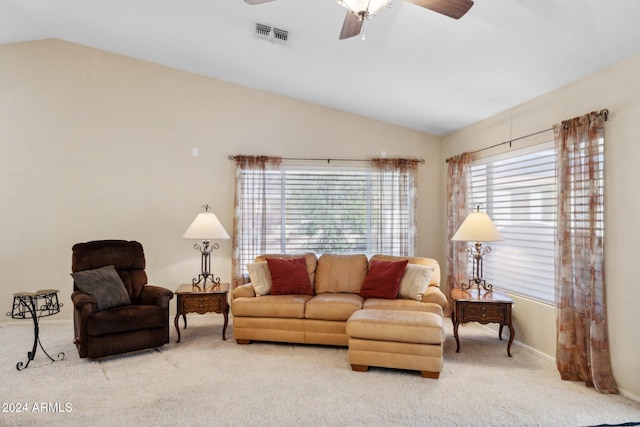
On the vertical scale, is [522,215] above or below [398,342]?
above

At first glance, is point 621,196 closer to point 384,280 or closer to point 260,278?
point 384,280

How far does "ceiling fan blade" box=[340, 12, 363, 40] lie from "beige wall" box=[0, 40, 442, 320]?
125 inches

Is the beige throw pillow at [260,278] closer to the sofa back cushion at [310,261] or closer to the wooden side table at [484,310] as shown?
the sofa back cushion at [310,261]

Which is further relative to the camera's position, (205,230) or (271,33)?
(205,230)

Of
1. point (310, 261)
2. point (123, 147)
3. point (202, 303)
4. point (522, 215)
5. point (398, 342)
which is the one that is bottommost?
point (398, 342)

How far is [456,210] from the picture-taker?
212 inches

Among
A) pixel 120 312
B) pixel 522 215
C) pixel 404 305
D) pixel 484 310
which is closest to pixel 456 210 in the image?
pixel 522 215

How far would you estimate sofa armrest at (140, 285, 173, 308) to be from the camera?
4.19 meters

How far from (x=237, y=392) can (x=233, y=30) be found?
10.9 ft

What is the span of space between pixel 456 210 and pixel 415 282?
143 cm

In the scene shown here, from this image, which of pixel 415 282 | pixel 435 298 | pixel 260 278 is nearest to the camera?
pixel 435 298

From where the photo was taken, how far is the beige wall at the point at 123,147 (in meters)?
5.31

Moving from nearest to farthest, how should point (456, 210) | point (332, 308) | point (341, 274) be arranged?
point (332, 308), point (341, 274), point (456, 210)

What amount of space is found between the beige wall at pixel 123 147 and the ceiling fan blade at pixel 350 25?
3.16 m
